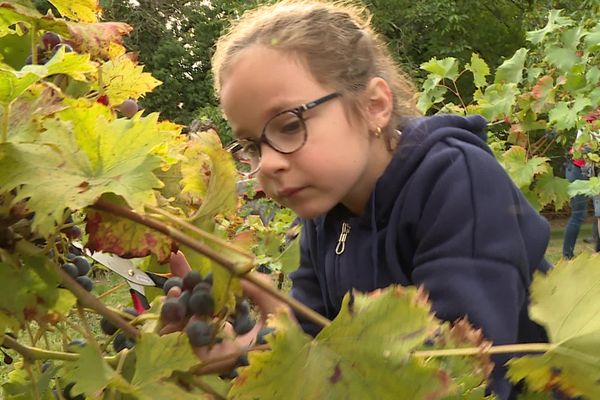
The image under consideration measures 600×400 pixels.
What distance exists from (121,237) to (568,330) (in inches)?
12.8

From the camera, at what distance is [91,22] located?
0.79 m

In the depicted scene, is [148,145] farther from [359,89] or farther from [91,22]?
[359,89]

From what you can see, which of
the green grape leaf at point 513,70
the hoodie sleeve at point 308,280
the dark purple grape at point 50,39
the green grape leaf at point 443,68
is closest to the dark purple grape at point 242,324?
the dark purple grape at point 50,39

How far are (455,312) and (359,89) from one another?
0.39 m

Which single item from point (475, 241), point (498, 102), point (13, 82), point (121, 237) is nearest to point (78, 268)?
point (121, 237)

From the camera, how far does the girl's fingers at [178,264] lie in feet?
2.33

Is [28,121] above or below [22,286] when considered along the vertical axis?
above

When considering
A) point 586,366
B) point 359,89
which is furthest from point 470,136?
point 586,366

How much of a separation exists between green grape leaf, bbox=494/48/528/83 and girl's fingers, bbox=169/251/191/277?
2.55m

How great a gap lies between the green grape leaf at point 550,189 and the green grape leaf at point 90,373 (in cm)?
286

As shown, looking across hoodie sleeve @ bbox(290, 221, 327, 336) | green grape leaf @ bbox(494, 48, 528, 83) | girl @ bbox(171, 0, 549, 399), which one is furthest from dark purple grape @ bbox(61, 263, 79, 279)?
green grape leaf @ bbox(494, 48, 528, 83)

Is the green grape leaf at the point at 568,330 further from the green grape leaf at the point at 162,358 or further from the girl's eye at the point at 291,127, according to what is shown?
the girl's eye at the point at 291,127

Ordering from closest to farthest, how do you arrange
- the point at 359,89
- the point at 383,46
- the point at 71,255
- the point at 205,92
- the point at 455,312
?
the point at 71,255
the point at 455,312
the point at 359,89
the point at 383,46
the point at 205,92

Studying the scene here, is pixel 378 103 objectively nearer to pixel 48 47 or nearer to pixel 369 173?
pixel 369 173
